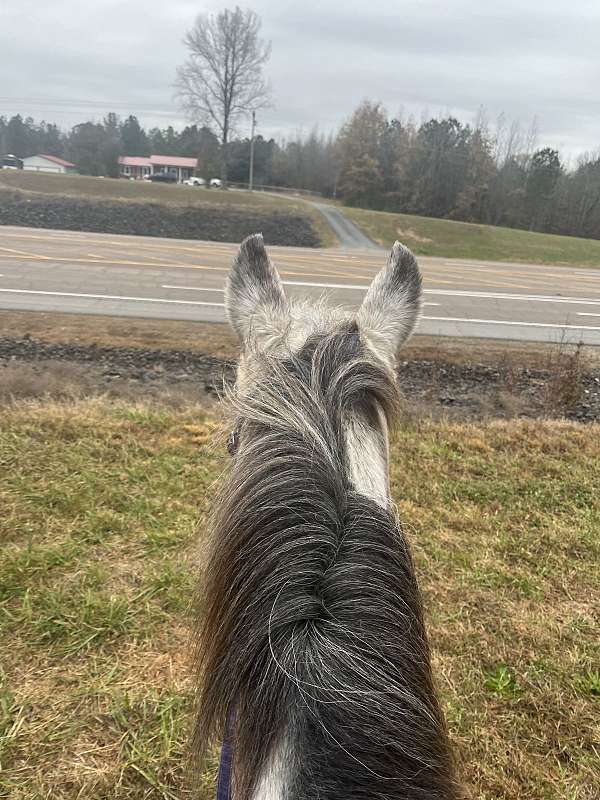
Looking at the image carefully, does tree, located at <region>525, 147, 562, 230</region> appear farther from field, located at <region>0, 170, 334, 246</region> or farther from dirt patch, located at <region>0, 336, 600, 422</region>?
dirt patch, located at <region>0, 336, 600, 422</region>

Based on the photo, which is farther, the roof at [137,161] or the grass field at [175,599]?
the roof at [137,161]

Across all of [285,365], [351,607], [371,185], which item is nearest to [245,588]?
[351,607]

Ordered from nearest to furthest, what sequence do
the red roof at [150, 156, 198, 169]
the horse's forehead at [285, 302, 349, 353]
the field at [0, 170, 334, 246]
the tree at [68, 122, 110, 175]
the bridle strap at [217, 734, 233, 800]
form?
1. the bridle strap at [217, 734, 233, 800]
2. the horse's forehead at [285, 302, 349, 353]
3. the field at [0, 170, 334, 246]
4. the tree at [68, 122, 110, 175]
5. the red roof at [150, 156, 198, 169]

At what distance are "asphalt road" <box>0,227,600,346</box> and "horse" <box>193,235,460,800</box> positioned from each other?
30.8 feet

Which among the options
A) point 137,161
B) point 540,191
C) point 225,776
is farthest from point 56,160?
point 225,776

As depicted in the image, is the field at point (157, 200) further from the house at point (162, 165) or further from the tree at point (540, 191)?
the house at point (162, 165)

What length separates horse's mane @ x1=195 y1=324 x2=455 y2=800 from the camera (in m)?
0.88

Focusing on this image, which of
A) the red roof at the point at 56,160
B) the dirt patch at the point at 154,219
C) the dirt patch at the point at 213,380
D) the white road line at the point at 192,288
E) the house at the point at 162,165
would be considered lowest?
the dirt patch at the point at 213,380

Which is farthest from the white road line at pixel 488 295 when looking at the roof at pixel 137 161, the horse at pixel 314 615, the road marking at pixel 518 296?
the roof at pixel 137 161

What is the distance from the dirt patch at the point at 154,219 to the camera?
26.1 meters

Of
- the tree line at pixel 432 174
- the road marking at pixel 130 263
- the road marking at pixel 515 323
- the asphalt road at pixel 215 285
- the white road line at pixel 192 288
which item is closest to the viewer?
the asphalt road at pixel 215 285

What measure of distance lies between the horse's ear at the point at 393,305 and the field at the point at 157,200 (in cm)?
2471

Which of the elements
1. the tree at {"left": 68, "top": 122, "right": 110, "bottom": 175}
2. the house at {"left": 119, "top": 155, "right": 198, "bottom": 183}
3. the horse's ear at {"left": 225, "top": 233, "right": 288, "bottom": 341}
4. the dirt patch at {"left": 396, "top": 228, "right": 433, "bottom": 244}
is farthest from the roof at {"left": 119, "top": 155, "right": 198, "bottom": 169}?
the horse's ear at {"left": 225, "top": 233, "right": 288, "bottom": 341}

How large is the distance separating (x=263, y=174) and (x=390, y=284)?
64.4 m
